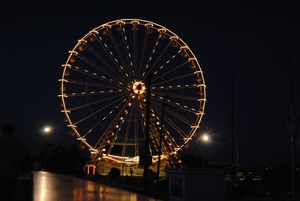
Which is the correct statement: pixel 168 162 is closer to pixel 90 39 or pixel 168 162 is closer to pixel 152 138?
pixel 152 138

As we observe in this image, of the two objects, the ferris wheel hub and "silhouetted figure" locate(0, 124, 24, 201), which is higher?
the ferris wheel hub

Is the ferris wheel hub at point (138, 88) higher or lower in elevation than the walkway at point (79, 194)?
higher

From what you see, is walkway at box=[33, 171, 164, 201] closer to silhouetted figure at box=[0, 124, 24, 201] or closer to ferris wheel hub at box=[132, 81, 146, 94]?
silhouetted figure at box=[0, 124, 24, 201]

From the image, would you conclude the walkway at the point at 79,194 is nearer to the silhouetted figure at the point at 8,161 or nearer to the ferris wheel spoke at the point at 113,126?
the silhouetted figure at the point at 8,161

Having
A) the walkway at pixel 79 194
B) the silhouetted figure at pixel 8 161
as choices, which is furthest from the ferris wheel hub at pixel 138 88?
the silhouetted figure at pixel 8 161

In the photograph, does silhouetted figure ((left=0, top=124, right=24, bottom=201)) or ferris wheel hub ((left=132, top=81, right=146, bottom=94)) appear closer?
silhouetted figure ((left=0, top=124, right=24, bottom=201))

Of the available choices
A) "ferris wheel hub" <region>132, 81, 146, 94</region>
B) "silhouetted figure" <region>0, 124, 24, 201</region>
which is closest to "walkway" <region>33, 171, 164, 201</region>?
"silhouetted figure" <region>0, 124, 24, 201</region>

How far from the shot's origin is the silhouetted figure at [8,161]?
7.48 metres

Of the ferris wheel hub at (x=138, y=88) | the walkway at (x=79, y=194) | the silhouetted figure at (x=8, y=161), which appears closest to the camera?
the silhouetted figure at (x=8, y=161)

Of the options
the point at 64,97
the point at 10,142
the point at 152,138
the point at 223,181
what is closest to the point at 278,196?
the point at 152,138

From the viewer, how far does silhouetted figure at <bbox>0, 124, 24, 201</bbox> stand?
7477 millimetres

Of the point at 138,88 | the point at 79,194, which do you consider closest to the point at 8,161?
the point at 79,194

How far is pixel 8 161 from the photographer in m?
7.57

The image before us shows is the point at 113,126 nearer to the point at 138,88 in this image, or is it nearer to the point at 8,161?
the point at 138,88
